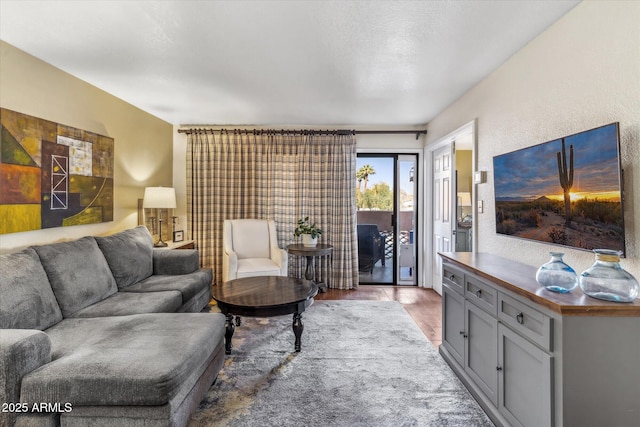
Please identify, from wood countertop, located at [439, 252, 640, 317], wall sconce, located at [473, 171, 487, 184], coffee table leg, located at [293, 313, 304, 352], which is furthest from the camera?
wall sconce, located at [473, 171, 487, 184]

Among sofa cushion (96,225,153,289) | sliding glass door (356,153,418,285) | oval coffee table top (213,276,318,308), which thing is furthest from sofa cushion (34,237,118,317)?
sliding glass door (356,153,418,285)

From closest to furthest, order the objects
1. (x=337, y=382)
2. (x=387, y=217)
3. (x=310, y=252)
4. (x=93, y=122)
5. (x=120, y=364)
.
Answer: (x=120, y=364), (x=337, y=382), (x=93, y=122), (x=310, y=252), (x=387, y=217)

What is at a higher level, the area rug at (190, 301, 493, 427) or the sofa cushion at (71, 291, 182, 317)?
the sofa cushion at (71, 291, 182, 317)

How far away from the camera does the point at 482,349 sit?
1.86 meters

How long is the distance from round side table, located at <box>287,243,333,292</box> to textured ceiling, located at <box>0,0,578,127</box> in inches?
73.7

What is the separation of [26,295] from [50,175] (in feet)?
4.08

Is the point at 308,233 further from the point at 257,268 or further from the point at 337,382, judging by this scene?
the point at 337,382

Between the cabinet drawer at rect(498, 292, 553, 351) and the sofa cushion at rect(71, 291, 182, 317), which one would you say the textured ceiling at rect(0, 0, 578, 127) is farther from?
the sofa cushion at rect(71, 291, 182, 317)

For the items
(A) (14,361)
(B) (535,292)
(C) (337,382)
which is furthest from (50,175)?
(B) (535,292)

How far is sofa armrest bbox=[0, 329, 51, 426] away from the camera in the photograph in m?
1.31

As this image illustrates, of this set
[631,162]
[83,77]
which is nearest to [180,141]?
[83,77]

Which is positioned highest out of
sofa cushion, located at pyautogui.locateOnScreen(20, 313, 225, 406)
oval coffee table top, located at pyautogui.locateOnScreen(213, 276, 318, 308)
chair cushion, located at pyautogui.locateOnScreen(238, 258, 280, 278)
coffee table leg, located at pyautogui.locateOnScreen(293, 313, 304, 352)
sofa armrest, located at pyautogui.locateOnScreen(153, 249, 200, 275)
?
sofa armrest, located at pyautogui.locateOnScreen(153, 249, 200, 275)

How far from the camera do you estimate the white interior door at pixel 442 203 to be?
3.77m

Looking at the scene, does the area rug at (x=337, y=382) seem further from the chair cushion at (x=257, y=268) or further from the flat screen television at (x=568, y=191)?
the flat screen television at (x=568, y=191)
